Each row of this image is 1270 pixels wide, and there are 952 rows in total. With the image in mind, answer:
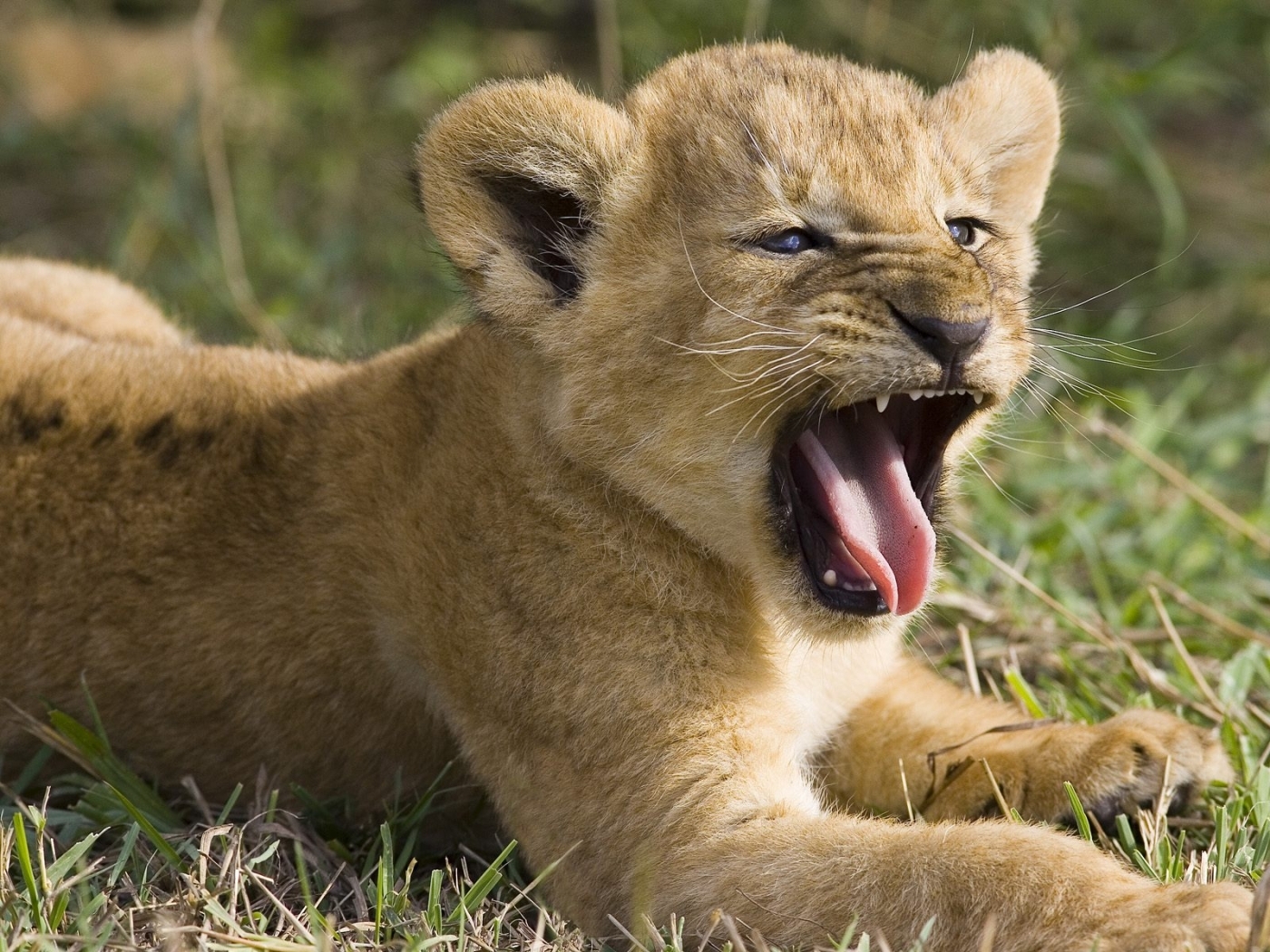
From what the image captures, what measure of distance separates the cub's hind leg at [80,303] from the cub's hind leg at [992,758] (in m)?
2.58

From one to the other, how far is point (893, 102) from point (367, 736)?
7.02 ft

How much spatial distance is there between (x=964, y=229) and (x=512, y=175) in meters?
1.19

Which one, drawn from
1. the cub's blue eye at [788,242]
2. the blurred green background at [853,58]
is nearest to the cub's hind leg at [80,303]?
the blurred green background at [853,58]

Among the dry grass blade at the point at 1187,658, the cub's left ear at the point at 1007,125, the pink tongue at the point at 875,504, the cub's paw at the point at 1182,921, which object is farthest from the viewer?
the dry grass blade at the point at 1187,658

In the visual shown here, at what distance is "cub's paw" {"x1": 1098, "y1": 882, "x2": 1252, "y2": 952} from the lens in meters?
2.99

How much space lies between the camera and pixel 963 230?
404 cm

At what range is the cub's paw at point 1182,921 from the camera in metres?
2.99

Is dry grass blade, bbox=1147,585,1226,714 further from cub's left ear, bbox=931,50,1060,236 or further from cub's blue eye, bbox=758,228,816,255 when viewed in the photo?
cub's blue eye, bbox=758,228,816,255

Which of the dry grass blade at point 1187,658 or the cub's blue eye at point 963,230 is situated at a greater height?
the cub's blue eye at point 963,230

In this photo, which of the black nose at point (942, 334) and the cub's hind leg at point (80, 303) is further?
the cub's hind leg at point (80, 303)

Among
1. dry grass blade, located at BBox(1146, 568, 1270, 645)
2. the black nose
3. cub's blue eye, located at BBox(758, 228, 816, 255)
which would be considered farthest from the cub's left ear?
dry grass blade, located at BBox(1146, 568, 1270, 645)

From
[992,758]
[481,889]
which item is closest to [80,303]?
[481,889]

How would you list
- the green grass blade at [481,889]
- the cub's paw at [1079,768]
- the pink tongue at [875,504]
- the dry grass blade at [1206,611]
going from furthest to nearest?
the dry grass blade at [1206,611], the cub's paw at [1079,768], the pink tongue at [875,504], the green grass blade at [481,889]

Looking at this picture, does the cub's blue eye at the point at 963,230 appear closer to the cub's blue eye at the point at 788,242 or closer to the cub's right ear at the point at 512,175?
the cub's blue eye at the point at 788,242
